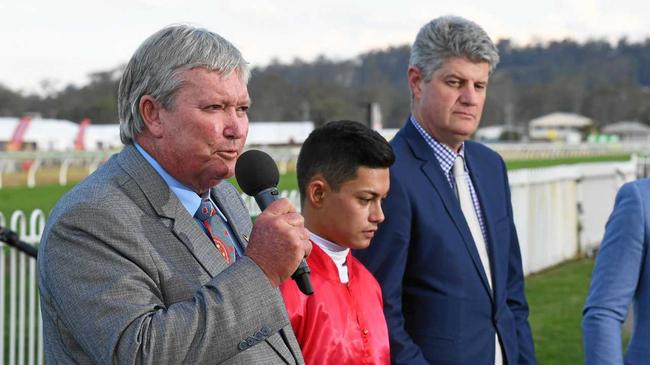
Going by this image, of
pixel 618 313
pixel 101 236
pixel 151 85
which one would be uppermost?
pixel 151 85

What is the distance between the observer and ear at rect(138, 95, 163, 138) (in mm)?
2328

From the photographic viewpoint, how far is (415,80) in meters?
3.75

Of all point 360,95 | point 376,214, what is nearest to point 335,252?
point 376,214

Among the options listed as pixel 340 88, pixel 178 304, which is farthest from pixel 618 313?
pixel 340 88

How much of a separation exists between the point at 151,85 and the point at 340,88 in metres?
131

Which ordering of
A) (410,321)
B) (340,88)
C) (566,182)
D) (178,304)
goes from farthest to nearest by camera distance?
(340,88) < (566,182) < (410,321) < (178,304)

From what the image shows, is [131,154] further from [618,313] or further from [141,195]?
[618,313]

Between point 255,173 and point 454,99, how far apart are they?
1376 mm

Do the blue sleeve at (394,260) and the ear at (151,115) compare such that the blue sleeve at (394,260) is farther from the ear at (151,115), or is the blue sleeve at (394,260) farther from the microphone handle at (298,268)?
the ear at (151,115)

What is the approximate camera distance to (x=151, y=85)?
231 cm

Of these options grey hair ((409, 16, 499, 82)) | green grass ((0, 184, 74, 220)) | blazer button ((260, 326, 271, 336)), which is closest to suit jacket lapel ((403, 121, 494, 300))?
grey hair ((409, 16, 499, 82))

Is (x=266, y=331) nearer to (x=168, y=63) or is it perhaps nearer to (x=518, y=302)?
(x=168, y=63)

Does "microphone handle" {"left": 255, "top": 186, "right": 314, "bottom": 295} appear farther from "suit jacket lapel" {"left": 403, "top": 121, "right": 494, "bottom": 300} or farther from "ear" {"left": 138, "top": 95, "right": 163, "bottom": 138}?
"suit jacket lapel" {"left": 403, "top": 121, "right": 494, "bottom": 300}

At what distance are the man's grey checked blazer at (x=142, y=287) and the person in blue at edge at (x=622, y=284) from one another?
1.00m
